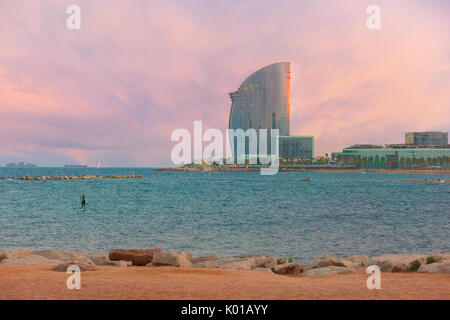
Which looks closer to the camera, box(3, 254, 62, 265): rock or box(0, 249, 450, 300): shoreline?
box(0, 249, 450, 300): shoreline

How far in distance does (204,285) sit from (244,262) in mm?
5568

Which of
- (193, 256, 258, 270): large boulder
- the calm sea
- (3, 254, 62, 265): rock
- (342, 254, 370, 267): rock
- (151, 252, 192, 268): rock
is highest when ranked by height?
(151, 252, 192, 268): rock

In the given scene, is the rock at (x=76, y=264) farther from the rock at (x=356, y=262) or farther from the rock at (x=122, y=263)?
the rock at (x=356, y=262)

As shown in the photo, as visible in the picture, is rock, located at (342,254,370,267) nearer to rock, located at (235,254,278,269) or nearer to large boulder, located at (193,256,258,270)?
rock, located at (235,254,278,269)

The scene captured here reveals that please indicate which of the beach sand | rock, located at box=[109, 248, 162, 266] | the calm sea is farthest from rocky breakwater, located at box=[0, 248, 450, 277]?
the calm sea

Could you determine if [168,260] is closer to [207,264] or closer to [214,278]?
[207,264]

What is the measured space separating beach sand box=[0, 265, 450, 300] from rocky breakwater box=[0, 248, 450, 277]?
0.76 meters

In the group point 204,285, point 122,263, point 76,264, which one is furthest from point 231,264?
point 76,264

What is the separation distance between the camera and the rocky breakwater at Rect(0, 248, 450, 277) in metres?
17.9

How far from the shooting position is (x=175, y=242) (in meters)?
32.0

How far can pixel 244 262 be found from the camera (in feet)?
64.2
